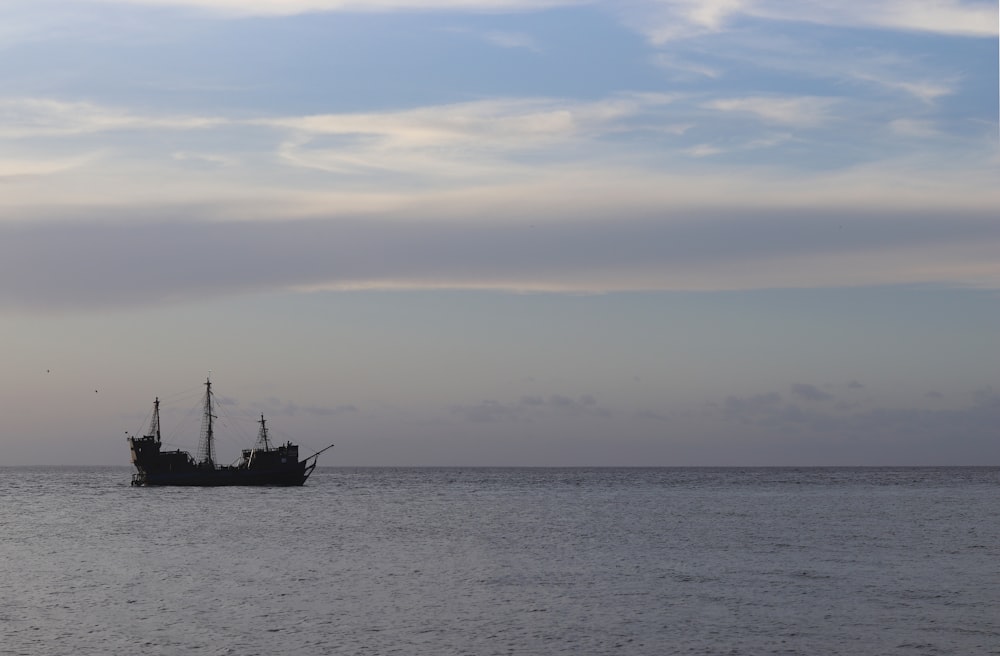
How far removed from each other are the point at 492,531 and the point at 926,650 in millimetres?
56825

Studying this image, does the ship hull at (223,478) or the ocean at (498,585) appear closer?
the ocean at (498,585)

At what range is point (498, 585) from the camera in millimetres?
58375

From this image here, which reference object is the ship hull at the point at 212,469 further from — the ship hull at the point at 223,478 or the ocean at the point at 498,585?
the ocean at the point at 498,585

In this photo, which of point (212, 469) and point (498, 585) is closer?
point (498, 585)

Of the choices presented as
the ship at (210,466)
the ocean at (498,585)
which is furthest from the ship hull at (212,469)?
the ocean at (498,585)

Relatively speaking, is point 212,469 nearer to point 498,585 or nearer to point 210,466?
point 210,466

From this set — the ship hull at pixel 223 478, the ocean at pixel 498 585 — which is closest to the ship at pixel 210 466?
the ship hull at pixel 223 478

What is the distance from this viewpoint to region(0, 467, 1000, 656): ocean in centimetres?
4281

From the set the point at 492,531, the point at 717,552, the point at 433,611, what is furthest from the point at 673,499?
the point at 433,611

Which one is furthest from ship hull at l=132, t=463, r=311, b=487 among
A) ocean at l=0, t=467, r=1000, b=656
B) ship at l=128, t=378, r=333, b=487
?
ocean at l=0, t=467, r=1000, b=656

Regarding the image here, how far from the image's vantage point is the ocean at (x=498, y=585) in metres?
42.8

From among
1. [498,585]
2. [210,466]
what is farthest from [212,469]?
[498,585]

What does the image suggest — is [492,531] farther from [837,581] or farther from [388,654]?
[388,654]

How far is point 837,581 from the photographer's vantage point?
194 feet
